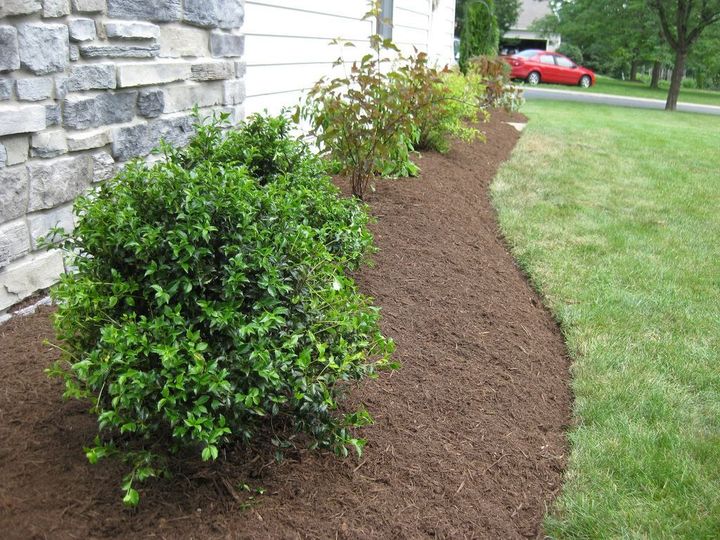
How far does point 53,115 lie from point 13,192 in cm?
42

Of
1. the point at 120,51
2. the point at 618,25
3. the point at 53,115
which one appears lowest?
the point at 53,115

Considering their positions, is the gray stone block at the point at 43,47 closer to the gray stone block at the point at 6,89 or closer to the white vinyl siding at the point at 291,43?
the gray stone block at the point at 6,89

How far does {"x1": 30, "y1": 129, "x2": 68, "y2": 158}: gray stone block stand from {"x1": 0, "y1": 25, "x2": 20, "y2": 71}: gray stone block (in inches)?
12.9

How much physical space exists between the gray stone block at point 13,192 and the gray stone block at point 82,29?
2.27 feet

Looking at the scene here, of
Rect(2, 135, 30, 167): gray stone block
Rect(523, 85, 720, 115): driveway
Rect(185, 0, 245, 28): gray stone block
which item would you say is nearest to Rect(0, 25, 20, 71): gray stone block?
Rect(2, 135, 30, 167): gray stone block

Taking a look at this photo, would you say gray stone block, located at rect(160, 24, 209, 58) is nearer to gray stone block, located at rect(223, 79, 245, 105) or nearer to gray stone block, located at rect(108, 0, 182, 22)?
gray stone block, located at rect(108, 0, 182, 22)

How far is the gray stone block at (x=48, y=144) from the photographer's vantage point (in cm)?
317

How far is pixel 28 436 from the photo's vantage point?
7.98 feet

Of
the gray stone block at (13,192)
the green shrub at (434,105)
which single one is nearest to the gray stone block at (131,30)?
the gray stone block at (13,192)

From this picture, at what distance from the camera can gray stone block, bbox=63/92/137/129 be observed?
11.0 ft

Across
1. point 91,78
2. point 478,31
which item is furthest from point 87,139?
point 478,31

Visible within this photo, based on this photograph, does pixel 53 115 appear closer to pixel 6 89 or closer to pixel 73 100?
pixel 73 100

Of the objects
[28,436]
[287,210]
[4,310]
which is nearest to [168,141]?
[4,310]

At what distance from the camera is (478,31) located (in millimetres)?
15586
